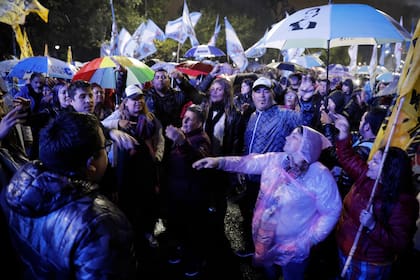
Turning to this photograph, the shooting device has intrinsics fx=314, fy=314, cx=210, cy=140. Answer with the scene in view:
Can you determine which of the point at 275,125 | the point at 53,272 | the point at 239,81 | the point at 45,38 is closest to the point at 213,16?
the point at 45,38

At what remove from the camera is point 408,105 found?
2600mm

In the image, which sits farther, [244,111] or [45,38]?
[45,38]

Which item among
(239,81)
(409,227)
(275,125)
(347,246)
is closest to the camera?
(409,227)

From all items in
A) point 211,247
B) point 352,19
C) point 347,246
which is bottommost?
point 211,247

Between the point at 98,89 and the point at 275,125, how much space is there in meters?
2.98

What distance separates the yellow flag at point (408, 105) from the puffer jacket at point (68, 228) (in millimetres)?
2239

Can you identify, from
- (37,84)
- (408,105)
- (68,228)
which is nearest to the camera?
(68,228)

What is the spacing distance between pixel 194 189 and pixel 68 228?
2.45m

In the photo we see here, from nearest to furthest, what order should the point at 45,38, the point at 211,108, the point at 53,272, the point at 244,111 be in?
the point at 53,272 < the point at 211,108 < the point at 244,111 < the point at 45,38

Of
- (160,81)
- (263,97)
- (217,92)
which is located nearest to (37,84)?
(160,81)

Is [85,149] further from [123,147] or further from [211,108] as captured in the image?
[211,108]

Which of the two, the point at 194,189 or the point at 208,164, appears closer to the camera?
the point at 208,164

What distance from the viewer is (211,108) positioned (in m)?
4.94

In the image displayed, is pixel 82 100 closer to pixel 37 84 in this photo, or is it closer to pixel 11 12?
pixel 11 12
